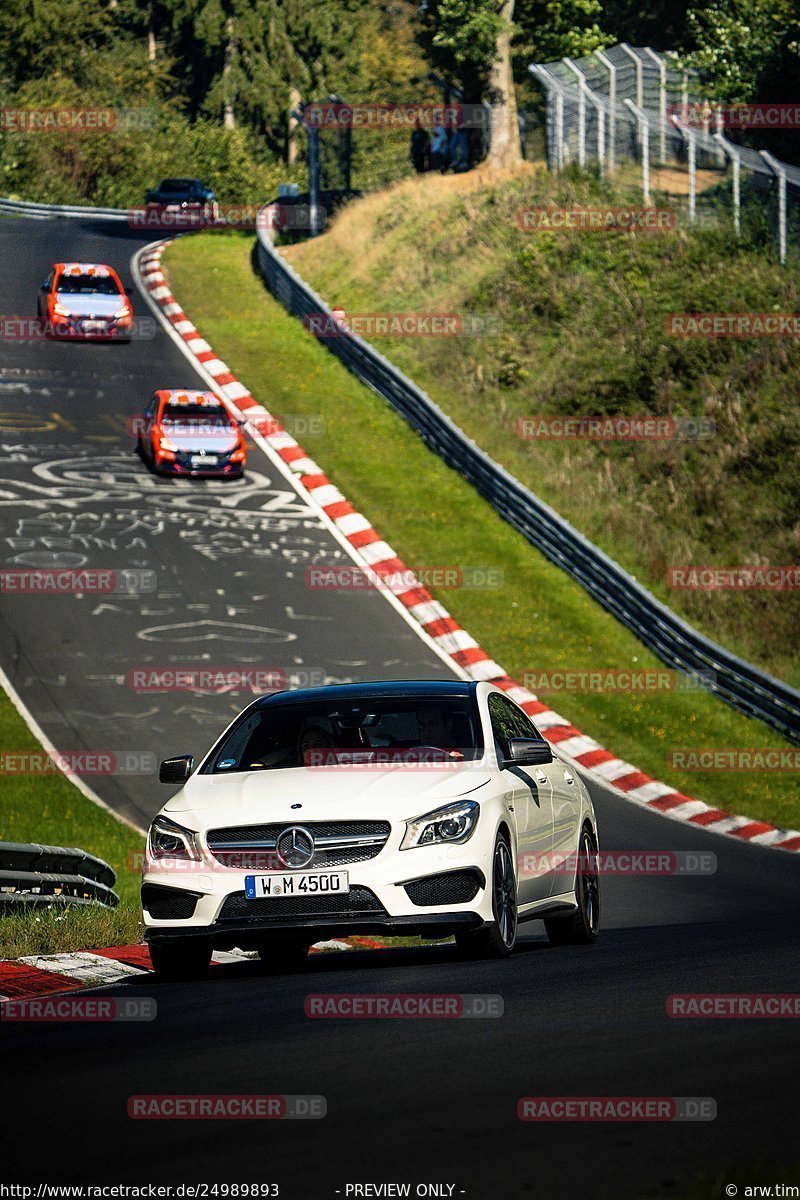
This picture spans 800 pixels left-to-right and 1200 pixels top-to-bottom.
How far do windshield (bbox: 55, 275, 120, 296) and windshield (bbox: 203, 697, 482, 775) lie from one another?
2863 centimetres

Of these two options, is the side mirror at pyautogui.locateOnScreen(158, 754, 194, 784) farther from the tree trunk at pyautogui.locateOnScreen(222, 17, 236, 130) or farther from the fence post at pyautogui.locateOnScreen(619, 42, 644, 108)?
the tree trunk at pyautogui.locateOnScreen(222, 17, 236, 130)

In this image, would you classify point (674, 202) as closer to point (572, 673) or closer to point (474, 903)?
point (572, 673)

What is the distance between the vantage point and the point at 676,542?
90.7ft

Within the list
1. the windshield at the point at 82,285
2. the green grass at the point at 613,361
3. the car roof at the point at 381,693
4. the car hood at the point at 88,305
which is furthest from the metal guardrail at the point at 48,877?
the windshield at the point at 82,285

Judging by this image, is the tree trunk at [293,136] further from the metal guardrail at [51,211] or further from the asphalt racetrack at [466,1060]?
→ the asphalt racetrack at [466,1060]

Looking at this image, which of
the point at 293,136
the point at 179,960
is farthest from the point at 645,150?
the point at 293,136

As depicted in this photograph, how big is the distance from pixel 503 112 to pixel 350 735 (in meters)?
37.3

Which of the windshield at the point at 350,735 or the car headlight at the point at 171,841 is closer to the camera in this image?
the car headlight at the point at 171,841

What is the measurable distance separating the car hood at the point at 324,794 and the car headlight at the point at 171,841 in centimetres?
6

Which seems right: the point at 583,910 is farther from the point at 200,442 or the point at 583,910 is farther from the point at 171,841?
the point at 200,442

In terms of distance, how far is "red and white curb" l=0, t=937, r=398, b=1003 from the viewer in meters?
9.23

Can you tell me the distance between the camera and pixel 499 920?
9.23 m

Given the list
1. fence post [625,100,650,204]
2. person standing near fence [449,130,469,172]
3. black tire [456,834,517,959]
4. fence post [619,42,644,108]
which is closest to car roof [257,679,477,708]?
black tire [456,834,517,959]

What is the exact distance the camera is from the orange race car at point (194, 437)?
1158 inches
